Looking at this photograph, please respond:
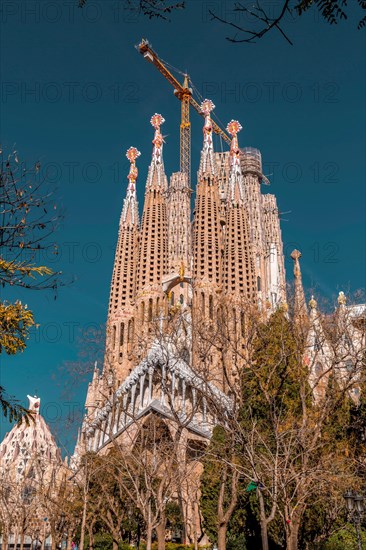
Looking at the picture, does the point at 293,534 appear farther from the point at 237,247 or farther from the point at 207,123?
the point at 207,123

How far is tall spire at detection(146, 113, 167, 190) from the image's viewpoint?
6344 cm

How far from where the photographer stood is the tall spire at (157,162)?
208 ft

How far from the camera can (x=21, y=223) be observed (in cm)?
759

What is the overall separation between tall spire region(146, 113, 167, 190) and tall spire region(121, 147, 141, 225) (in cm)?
332

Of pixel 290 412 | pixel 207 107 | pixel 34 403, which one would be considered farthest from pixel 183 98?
pixel 290 412

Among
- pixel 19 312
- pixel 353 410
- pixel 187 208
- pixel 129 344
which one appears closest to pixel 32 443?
pixel 129 344

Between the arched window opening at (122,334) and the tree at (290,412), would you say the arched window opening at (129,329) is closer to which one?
the arched window opening at (122,334)

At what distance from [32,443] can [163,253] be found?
81.0 feet

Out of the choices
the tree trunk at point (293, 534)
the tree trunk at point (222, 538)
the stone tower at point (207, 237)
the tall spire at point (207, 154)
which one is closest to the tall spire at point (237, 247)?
the stone tower at point (207, 237)

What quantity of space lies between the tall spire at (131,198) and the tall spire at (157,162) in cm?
332

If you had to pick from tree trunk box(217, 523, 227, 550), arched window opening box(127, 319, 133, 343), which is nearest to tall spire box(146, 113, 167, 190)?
arched window opening box(127, 319, 133, 343)

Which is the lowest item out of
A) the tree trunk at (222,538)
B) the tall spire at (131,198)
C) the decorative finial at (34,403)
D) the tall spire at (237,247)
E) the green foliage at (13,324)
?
the tree trunk at (222,538)

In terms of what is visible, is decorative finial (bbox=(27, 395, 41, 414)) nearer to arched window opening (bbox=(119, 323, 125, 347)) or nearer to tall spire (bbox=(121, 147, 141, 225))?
arched window opening (bbox=(119, 323, 125, 347))

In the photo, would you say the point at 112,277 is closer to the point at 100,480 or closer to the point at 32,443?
the point at 32,443
